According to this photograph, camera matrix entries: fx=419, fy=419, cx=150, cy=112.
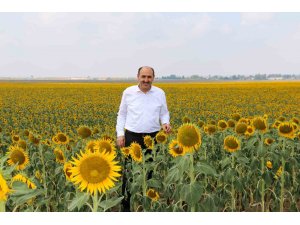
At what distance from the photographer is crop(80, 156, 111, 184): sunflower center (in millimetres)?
2164

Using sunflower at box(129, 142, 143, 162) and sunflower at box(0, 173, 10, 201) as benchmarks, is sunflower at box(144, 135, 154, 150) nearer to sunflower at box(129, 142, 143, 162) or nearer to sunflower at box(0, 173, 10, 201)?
sunflower at box(129, 142, 143, 162)

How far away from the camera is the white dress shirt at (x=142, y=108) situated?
467 cm

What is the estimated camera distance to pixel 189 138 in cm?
289

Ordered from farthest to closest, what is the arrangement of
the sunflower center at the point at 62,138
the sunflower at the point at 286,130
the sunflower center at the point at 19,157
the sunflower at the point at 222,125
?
the sunflower at the point at 222,125
the sunflower center at the point at 62,138
the sunflower at the point at 286,130
the sunflower center at the point at 19,157

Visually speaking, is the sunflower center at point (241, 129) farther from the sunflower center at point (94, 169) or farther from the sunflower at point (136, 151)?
the sunflower center at point (94, 169)

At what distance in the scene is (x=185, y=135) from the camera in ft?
9.54

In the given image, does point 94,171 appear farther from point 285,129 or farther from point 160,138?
point 285,129

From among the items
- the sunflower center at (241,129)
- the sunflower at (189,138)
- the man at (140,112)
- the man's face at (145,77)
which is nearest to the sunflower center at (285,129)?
the sunflower center at (241,129)

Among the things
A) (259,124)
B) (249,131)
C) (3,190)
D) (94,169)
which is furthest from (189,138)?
(249,131)

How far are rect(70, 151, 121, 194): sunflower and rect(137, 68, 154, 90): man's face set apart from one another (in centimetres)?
229

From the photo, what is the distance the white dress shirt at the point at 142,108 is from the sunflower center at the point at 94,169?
2.50 metres

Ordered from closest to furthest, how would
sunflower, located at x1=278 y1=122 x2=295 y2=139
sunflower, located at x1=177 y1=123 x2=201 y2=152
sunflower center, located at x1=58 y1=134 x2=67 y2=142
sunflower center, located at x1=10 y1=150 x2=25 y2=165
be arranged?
sunflower, located at x1=177 y1=123 x2=201 y2=152
sunflower center, located at x1=10 y1=150 x2=25 y2=165
sunflower, located at x1=278 y1=122 x2=295 y2=139
sunflower center, located at x1=58 y1=134 x2=67 y2=142

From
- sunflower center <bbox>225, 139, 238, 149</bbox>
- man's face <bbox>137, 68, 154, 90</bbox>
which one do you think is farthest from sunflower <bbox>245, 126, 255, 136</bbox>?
man's face <bbox>137, 68, 154, 90</bbox>
